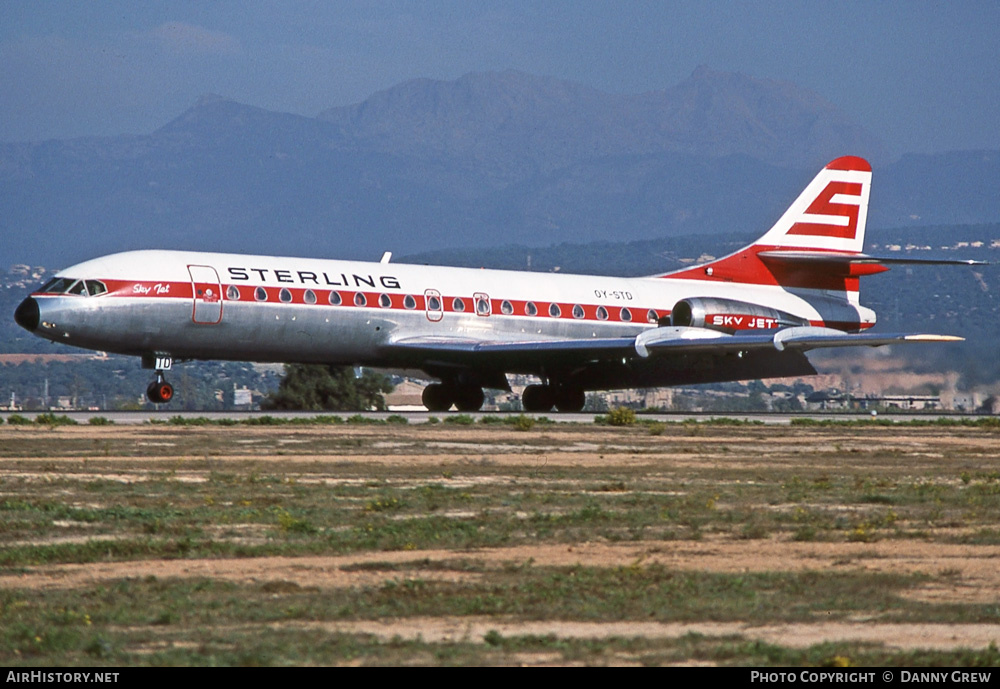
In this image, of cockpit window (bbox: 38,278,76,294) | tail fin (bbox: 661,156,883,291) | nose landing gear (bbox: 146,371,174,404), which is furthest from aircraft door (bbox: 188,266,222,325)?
tail fin (bbox: 661,156,883,291)

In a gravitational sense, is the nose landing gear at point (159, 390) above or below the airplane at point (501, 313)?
below

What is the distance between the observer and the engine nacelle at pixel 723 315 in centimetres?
4278

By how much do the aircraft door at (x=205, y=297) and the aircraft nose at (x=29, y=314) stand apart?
365 centimetres

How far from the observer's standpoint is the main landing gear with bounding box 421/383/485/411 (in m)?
42.5

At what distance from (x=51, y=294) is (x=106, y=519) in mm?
20279

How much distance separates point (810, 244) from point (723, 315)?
578 cm

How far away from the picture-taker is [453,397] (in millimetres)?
42844

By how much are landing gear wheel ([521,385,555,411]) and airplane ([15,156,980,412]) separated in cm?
6

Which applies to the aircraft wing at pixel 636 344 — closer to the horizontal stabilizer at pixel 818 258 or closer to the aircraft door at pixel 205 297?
the aircraft door at pixel 205 297

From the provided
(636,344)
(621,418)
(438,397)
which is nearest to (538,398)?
(438,397)

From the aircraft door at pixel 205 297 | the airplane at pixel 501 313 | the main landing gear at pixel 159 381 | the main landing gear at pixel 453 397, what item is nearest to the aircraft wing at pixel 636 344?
the airplane at pixel 501 313

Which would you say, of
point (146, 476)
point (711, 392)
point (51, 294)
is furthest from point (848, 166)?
point (711, 392)

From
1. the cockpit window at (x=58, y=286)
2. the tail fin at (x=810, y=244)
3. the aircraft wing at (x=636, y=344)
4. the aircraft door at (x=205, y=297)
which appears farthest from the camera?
the tail fin at (x=810, y=244)

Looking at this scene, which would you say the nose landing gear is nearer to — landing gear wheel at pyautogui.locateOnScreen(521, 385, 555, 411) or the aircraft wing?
the aircraft wing
